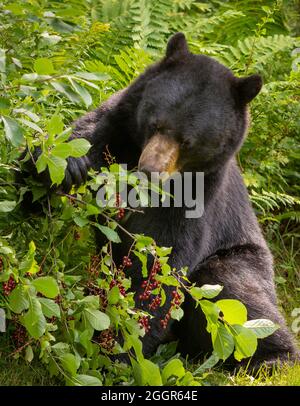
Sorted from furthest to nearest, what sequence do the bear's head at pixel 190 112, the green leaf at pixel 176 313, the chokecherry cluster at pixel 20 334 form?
1. the bear's head at pixel 190 112
2. the chokecherry cluster at pixel 20 334
3. the green leaf at pixel 176 313

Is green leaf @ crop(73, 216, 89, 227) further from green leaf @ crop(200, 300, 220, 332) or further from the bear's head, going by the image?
green leaf @ crop(200, 300, 220, 332)

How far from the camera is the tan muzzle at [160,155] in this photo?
18.7ft

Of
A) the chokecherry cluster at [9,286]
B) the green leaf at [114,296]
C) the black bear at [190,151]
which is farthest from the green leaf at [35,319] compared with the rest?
the black bear at [190,151]

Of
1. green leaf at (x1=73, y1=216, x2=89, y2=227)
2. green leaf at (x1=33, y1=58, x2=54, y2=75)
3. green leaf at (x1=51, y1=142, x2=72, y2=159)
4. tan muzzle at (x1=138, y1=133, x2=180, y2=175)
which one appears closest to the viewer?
green leaf at (x1=33, y1=58, x2=54, y2=75)

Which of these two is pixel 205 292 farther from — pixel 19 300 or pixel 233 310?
pixel 19 300

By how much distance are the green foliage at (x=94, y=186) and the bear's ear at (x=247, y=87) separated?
109cm

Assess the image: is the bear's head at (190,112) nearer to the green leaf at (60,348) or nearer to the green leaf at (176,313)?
the green leaf at (176,313)

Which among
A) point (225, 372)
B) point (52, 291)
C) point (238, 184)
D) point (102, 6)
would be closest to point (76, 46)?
point (102, 6)

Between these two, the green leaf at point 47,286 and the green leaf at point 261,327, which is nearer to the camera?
the green leaf at point 47,286

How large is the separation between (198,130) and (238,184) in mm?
1169

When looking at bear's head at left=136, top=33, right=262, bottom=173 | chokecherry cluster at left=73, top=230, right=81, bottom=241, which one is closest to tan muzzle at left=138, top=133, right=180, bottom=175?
bear's head at left=136, top=33, right=262, bottom=173

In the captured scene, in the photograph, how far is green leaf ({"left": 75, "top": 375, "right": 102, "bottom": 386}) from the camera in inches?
192

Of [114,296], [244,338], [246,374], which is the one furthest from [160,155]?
[246,374]
